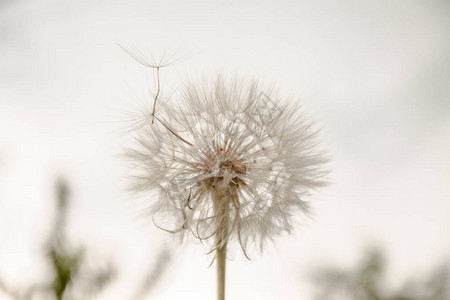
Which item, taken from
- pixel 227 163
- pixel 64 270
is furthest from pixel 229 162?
pixel 64 270

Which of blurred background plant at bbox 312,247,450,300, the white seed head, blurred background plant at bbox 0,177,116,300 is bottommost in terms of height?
blurred background plant at bbox 312,247,450,300

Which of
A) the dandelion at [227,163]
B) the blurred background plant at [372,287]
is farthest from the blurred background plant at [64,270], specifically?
the blurred background plant at [372,287]

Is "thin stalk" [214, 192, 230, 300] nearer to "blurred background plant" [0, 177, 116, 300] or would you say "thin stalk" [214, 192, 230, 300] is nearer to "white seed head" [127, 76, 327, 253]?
"white seed head" [127, 76, 327, 253]

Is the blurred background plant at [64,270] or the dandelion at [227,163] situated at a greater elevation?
the dandelion at [227,163]

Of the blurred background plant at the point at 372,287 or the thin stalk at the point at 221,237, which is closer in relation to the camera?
the thin stalk at the point at 221,237

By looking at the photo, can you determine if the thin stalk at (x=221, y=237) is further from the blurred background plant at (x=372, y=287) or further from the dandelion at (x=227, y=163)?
the blurred background plant at (x=372, y=287)

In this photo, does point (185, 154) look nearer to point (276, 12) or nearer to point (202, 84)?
point (202, 84)

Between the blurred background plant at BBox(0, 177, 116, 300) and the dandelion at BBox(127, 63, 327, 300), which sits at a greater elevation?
the dandelion at BBox(127, 63, 327, 300)

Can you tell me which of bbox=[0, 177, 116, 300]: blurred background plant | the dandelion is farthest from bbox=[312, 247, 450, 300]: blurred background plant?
bbox=[0, 177, 116, 300]: blurred background plant

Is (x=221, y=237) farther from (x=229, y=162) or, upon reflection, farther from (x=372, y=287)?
(x=372, y=287)
